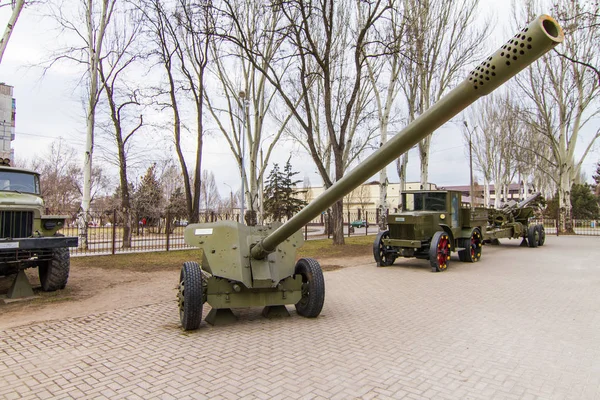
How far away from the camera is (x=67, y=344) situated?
14.9ft

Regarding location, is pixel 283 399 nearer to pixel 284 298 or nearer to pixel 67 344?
pixel 284 298

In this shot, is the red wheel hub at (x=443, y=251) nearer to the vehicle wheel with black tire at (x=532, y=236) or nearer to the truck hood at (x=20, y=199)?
the vehicle wheel with black tire at (x=532, y=236)

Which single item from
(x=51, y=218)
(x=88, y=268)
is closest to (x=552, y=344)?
(x=51, y=218)

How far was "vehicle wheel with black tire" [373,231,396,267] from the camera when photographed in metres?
11.1

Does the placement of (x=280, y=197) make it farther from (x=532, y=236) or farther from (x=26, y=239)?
(x=26, y=239)

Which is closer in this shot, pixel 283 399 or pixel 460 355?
pixel 283 399

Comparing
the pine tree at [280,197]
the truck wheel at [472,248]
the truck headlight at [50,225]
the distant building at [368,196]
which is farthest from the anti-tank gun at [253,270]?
the distant building at [368,196]

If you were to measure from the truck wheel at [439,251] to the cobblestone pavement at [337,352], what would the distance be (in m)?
2.71

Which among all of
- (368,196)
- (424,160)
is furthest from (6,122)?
(368,196)

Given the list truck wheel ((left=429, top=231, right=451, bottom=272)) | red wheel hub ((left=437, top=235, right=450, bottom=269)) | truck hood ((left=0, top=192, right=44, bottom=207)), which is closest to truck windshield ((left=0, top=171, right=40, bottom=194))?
truck hood ((left=0, top=192, right=44, bottom=207))

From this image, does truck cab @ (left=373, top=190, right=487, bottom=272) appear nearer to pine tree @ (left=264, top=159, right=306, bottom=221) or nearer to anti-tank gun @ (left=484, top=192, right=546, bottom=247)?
anti-tank gun @ (left=484, top=192, right=546, bottom=247)

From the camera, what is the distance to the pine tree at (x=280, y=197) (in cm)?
3066

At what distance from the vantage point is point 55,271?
726 cm

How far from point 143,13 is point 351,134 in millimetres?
12385
